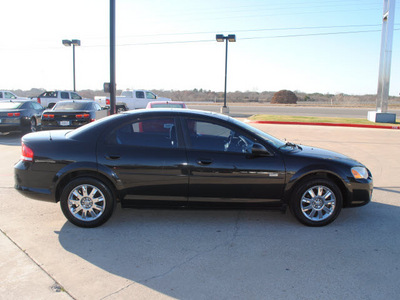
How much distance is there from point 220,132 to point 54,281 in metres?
2.71

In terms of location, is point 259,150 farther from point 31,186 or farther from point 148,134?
point 31,186

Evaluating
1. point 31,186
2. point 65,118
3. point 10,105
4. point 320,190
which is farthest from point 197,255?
point 10,105

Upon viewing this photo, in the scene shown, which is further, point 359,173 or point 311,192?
point 359,173

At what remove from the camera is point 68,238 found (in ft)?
14.2

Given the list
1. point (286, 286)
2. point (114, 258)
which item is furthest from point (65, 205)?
point (286, 286)

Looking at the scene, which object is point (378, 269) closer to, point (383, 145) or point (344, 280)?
point (344, 280)

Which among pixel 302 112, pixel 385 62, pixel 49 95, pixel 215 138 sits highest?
pixel 385 62

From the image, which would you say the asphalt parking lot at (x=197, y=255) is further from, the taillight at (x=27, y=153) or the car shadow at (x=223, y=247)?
the taillight at (x=27, y=153)

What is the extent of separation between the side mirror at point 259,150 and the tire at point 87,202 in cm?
198

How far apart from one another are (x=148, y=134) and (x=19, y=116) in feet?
35.4

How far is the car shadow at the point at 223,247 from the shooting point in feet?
11.1

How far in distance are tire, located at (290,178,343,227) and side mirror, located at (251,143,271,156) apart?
65cm

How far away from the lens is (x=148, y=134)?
15.6 feet

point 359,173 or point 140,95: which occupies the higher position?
point 140,95
